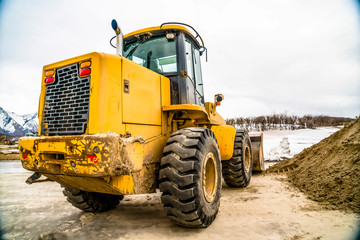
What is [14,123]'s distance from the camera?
246 ft

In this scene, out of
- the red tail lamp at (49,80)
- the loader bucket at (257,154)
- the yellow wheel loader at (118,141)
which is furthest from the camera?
the loader bucket at (257,154)

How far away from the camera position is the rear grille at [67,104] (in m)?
2.54

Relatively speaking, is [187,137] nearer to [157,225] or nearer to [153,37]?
[157,225]

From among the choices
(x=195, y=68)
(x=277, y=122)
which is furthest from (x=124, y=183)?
(x=277, y=122)

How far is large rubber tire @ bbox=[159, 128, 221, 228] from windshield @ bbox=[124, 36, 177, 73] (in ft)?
4.33

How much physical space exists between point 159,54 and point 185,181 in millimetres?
2131

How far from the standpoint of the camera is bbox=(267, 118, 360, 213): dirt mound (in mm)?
3586

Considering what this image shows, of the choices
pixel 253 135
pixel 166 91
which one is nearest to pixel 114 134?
pixel 166 91

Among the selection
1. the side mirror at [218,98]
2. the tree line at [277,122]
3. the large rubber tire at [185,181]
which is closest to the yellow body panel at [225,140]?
the side mirror at [218,98]

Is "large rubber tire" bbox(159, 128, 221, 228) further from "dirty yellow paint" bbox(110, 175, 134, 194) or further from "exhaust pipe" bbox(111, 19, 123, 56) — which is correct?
"exhaust pipe" bbox(111, 19, 123, 56)

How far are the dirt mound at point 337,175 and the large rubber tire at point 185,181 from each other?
2.16 meters

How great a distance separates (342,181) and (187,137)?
3005 millimetres

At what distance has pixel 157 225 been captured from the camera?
10.0 ft

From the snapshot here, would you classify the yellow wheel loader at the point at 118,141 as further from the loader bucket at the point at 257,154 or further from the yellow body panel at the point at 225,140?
the loader bucket at the point at 257,154
